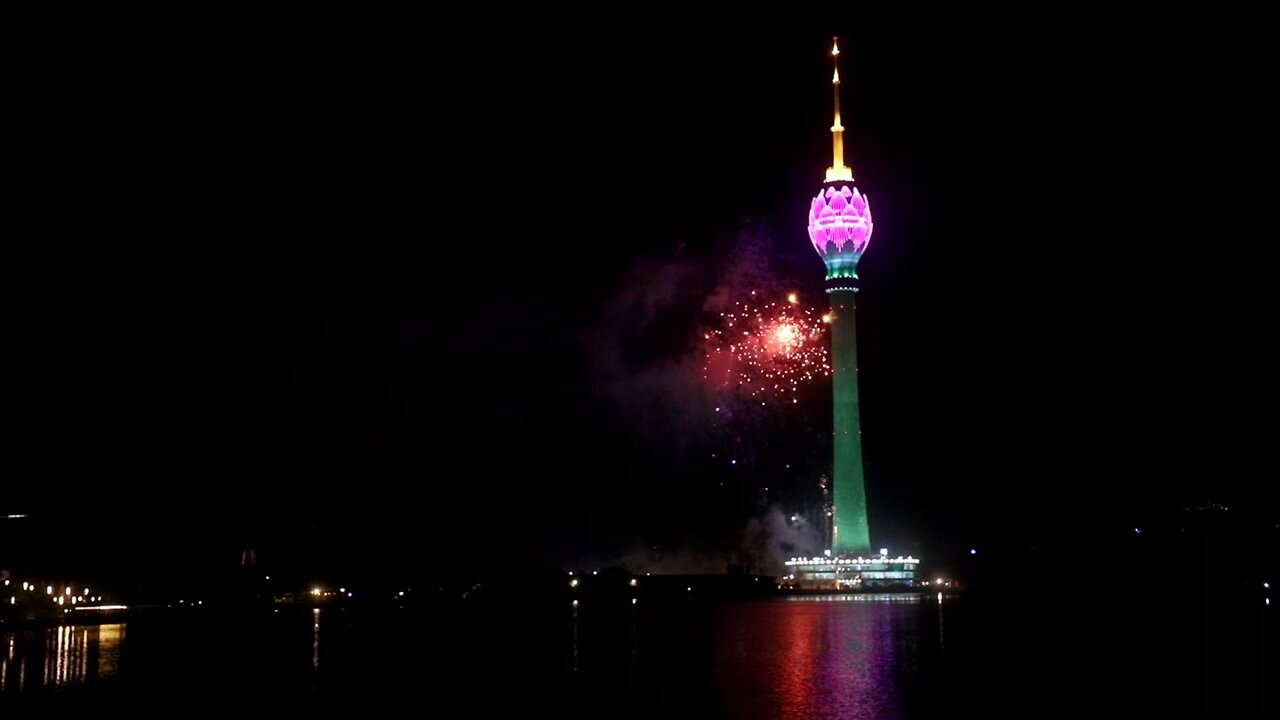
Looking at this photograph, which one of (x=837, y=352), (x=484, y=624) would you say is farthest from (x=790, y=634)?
(x=837, y=352)

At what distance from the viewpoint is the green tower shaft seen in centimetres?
12900

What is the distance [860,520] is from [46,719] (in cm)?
10130

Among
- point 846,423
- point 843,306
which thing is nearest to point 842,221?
point 843,306

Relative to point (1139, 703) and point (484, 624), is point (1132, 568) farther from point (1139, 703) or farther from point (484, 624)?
point (1139, 703)

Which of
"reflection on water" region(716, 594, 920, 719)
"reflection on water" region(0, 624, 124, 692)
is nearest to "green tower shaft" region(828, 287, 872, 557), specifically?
"reflection on water" region(716, 594, 920, 719)

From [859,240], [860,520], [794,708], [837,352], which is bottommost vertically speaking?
[794,708]

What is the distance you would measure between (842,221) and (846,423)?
1685 cm

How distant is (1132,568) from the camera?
151 meters

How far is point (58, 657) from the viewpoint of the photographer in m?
56.8

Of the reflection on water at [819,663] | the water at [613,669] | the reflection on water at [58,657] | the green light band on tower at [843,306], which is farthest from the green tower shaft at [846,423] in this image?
the reflection on water at [58,657]

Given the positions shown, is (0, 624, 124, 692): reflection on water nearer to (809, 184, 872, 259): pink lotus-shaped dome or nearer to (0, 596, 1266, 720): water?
(0, 596, 1266, 720): water

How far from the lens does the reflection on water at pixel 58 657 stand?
151 feet

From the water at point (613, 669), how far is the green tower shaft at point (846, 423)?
44.5m

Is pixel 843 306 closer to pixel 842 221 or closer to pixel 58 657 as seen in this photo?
pixel 842 221
